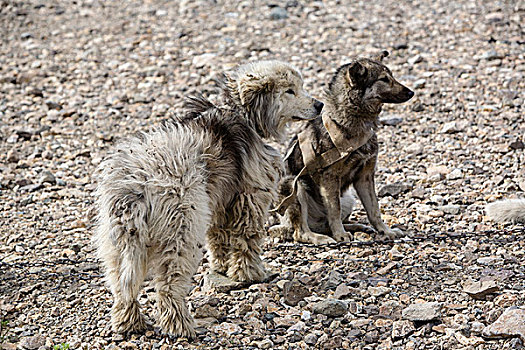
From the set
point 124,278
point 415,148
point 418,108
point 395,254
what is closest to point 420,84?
point 418,108

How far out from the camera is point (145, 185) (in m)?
4.71

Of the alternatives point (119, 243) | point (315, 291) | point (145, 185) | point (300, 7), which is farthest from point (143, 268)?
point (300, 7)

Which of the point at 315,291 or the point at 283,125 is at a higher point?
the point at 283,125

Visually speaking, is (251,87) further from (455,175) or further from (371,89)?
(455,175)

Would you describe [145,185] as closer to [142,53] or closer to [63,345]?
[63,345]

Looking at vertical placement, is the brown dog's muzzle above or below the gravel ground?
above

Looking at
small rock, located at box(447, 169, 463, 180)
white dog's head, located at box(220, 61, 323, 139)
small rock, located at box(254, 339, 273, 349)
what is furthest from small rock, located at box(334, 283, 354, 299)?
Result: small rock, located at box(447, 169, 463, 180)

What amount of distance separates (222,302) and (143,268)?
1.03 metres

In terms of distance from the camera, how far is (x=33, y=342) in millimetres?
5113

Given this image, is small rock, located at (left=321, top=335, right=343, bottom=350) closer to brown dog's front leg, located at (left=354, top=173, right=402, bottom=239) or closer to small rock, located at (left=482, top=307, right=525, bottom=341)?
small rock, located at (left=482, top=307, right=525, bottom=341)

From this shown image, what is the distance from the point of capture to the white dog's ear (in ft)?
18.4

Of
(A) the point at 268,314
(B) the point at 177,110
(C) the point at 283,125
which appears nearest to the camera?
(A) the point at 268,314

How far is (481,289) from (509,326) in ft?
1.97

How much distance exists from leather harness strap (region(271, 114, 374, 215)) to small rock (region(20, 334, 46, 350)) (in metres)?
2.53
